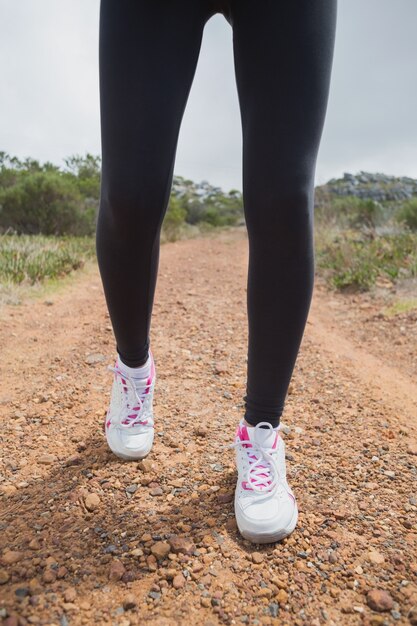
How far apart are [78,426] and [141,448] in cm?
34

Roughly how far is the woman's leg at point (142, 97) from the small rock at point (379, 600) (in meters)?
0.87

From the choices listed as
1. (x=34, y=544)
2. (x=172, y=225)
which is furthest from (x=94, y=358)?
(x=172, y=225)

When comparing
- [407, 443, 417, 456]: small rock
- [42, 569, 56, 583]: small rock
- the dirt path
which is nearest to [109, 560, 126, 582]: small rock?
the dirt path

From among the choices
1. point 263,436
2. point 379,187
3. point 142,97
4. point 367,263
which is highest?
point 379,187

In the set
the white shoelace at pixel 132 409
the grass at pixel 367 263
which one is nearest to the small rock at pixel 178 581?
the white shoelace at pixel 132 409

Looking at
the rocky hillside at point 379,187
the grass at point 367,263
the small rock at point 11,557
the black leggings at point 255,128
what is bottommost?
the small rock at point 11,557

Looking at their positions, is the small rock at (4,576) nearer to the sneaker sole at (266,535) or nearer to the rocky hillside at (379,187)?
the sneaker sole at (266,535)

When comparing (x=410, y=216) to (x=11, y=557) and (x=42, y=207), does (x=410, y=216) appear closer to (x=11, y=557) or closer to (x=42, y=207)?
(x=42, y=207)

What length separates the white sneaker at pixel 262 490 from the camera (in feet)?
3.34

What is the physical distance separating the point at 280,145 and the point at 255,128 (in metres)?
0.06

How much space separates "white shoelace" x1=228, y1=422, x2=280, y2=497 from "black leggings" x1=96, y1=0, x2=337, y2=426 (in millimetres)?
68

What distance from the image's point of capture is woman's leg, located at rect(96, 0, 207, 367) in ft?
3.33

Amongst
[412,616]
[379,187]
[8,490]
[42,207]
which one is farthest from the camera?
Result: [379,187]

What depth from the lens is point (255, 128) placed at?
0.98 meters
